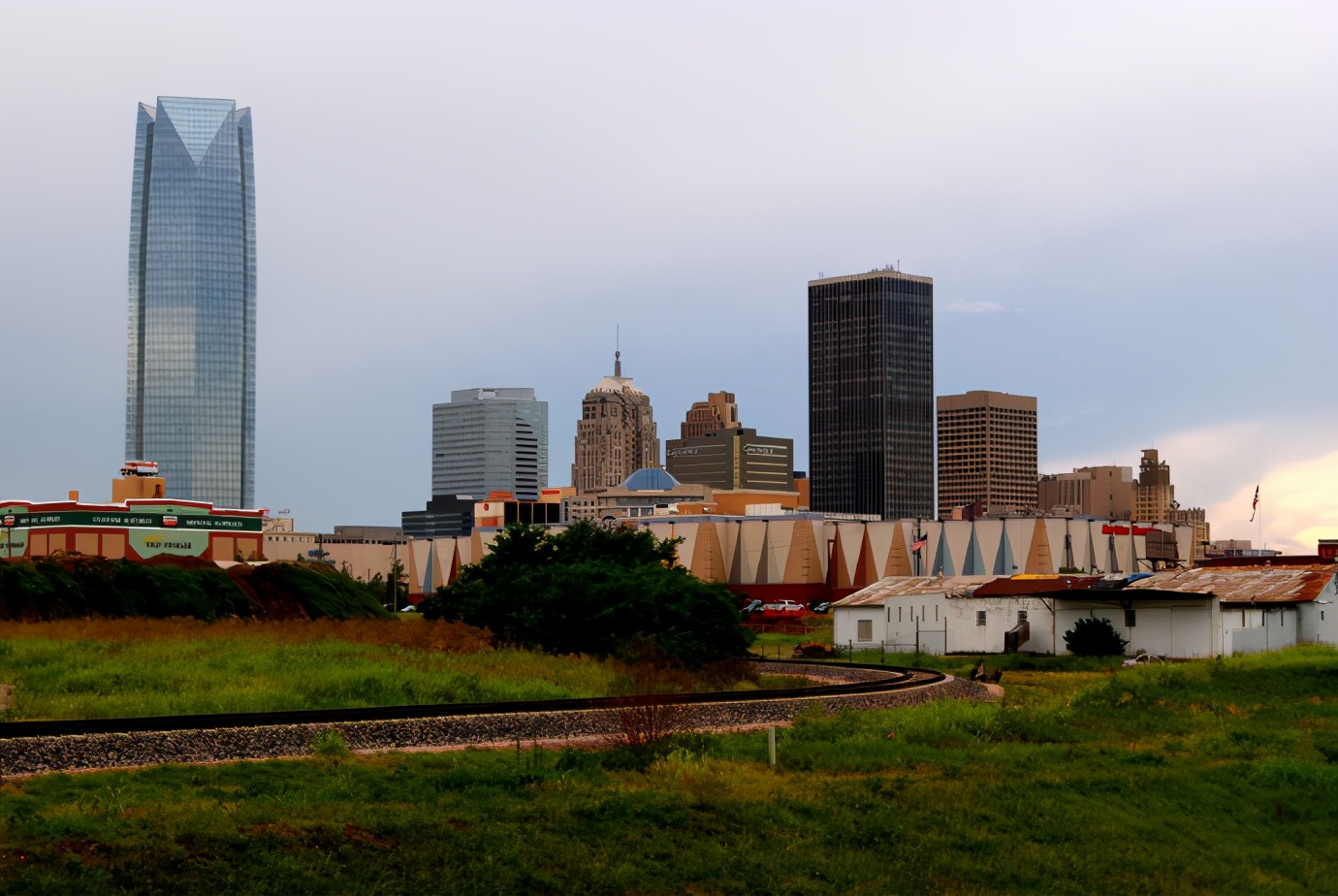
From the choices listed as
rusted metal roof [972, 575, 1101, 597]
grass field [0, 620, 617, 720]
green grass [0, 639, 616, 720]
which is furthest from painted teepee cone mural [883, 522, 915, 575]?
green grass [0, 639, 616, 720]

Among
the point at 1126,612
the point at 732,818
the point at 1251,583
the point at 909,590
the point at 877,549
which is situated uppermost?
the point at 877,549

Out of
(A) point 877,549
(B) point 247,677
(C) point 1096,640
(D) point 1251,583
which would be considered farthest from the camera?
(A) point 877,549

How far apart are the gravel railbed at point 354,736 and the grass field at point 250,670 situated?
609cm

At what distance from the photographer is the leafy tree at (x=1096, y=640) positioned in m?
74.5

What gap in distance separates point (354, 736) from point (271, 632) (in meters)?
24.3

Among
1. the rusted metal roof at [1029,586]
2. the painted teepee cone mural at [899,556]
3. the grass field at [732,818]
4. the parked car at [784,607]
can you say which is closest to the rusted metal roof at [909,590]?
the rusted metal roof at [1029,586]

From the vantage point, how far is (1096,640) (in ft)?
245

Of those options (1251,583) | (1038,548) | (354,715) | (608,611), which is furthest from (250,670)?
(1038,548)

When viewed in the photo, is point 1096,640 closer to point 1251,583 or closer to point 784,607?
point 1251,583

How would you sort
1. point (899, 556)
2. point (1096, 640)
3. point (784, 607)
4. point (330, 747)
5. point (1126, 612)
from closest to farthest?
point (330, 747) → point (1096, 640) → point (1126, 612) → point (784, 607) → point (899, 556)

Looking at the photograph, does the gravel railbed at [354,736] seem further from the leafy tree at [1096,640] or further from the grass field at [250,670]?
the leafy tree at [1096,640]

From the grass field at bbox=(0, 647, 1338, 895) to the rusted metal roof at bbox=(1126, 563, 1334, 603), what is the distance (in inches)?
1571

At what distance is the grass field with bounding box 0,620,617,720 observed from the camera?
38.6 m

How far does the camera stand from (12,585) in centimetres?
6612
